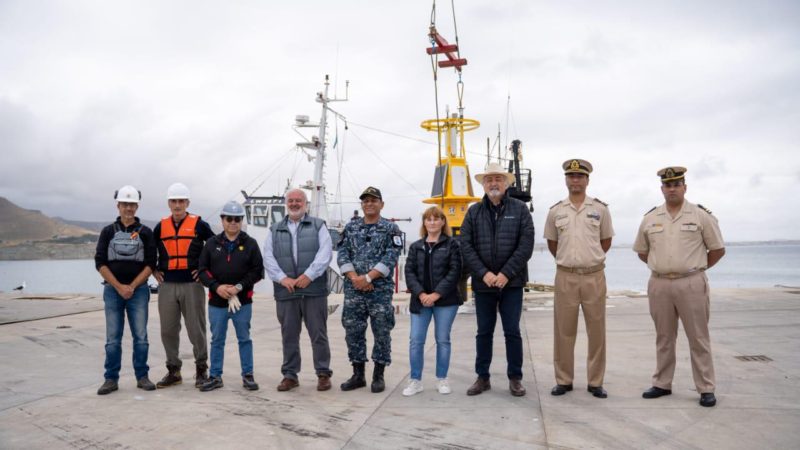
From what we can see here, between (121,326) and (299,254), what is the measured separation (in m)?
1.69

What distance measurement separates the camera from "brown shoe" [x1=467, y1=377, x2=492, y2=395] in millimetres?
4555

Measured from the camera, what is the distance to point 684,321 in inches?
174

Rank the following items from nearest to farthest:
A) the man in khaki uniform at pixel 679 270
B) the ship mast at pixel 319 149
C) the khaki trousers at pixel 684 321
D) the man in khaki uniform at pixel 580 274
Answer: the khaki trousers at pixel 684 321 < the man in khaki uniform at pixel 679 270 < the man in khaki uniform at pixel 580 274 < the ship mast at pixel 319 149

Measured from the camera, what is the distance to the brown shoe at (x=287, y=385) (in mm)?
4773

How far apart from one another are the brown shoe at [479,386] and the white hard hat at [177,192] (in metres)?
3.12

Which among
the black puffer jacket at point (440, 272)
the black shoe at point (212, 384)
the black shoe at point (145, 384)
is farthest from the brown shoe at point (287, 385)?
the black puffer jacket at point (440, 272)

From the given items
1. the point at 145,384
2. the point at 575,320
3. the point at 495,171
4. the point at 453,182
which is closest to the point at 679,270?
the point at 575,320

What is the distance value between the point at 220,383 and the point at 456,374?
7.22 feet

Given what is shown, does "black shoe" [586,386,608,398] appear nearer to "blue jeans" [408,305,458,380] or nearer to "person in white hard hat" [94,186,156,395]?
"blue jeans" [408,305,458,380]

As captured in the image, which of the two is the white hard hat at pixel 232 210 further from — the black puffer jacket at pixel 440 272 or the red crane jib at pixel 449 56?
the red crane jib at pixel 449 56

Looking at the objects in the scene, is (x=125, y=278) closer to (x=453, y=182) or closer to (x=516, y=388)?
(x=516, y=388)

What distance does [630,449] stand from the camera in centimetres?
320

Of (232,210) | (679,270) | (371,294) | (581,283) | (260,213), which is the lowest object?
(371,294)

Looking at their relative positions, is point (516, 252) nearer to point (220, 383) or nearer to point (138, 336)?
point (220, 383)
